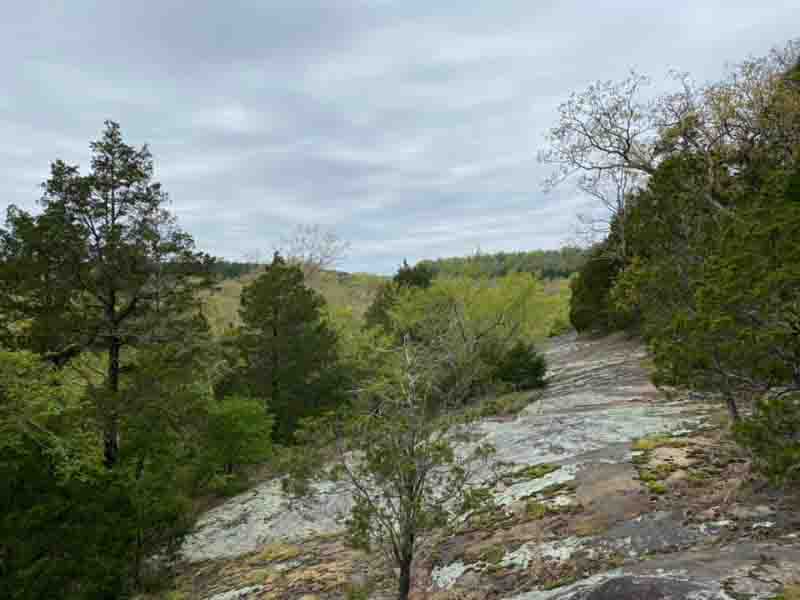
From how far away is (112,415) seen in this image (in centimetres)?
1014

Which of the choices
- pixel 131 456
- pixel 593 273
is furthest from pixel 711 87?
pixel 131 456

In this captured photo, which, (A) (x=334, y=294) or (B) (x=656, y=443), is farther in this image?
(A) (x=334, y=294)

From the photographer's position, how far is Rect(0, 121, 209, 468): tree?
10.9 metres

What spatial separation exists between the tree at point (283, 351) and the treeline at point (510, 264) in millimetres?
12073

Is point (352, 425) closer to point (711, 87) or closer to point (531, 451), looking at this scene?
point (531, 451)

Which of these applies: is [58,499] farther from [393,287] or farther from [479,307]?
[393,287]

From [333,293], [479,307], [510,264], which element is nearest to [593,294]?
[479,307]

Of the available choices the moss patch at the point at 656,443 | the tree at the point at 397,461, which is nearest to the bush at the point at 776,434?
the tree at the point at 397,461

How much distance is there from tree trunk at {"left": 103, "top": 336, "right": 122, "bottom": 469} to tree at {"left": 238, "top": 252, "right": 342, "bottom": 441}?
27.1 ft

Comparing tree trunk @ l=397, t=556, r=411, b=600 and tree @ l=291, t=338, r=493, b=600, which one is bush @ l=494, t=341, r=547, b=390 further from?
tree trunk @ l=397, t=556, r=411, b=600

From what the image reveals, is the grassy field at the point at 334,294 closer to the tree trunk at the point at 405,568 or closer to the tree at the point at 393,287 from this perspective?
the tree at the point at 393,287

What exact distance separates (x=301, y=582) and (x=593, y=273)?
21.8 m

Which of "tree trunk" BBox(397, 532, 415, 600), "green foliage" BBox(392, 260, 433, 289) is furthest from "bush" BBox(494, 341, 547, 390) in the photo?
"green foliage" BBox(392, 260, 433, 289)

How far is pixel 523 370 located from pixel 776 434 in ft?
41.3
